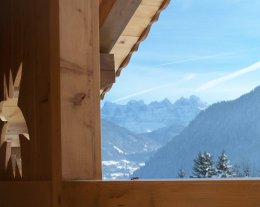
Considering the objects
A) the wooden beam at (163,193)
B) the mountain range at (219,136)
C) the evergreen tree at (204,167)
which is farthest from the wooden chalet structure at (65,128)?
the mountain range at (219,136)

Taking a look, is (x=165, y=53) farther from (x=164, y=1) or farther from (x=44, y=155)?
(x=44, y=155)

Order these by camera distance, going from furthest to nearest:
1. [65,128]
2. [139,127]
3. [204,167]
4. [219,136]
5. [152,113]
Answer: [219,136] → [152,113] → [139,127] → [204,167] → [65,128]

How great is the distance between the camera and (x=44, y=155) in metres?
1.41

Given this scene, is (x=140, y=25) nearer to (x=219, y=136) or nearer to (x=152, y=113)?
(x=152, y=113)

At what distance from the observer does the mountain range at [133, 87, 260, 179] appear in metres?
12.2

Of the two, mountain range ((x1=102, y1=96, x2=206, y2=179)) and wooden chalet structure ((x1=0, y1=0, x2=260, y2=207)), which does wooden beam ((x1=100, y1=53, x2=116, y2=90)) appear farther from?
mountain range ((x1=102, y1=96, x2=206, y2=179))

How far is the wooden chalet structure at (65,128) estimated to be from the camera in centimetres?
98

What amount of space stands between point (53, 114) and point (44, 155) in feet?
0.49

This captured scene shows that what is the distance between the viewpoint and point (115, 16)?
9.27 feet

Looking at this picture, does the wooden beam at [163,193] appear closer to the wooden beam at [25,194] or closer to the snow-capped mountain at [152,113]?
the wooden beam at [25,194]

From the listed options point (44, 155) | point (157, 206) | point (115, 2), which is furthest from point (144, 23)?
point (157, 206)

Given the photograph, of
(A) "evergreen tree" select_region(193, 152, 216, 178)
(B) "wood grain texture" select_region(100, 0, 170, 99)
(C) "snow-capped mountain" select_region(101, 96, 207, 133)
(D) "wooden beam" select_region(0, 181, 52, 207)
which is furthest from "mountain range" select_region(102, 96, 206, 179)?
(D) "wooden beam" select_region(0, 181, 52, 207)

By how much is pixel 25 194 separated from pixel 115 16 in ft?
A: 4.99

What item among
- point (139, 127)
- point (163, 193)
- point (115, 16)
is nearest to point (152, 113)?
point (139, 127)
